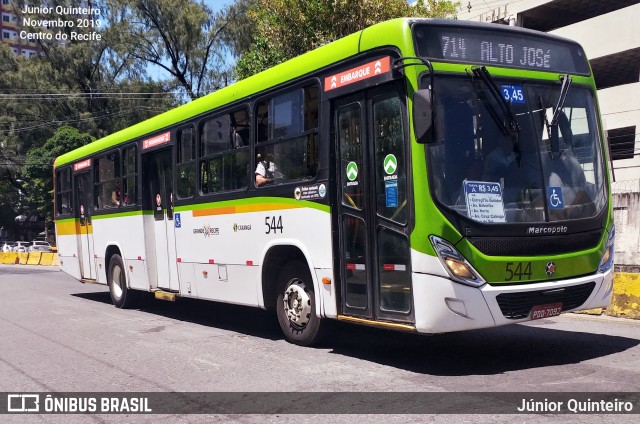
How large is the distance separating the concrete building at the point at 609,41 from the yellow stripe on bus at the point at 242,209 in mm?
16106

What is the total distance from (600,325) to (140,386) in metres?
6.46

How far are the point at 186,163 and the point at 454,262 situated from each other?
18.8 feet

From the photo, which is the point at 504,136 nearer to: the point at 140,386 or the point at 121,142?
the point at 140,386

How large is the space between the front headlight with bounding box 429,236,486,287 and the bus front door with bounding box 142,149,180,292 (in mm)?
5982

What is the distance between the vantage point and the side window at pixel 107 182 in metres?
13.5

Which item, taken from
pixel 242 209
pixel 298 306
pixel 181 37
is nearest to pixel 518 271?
pixel 298 306

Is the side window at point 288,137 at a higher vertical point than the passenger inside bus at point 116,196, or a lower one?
higher

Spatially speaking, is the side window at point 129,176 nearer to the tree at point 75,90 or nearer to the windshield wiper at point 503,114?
the windshield wiper at point 503,114

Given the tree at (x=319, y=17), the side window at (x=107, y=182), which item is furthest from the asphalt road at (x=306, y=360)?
the tree at (x=319, y=17)

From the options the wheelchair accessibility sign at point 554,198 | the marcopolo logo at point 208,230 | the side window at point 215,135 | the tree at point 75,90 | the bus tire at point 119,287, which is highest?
the tree at point 75,90

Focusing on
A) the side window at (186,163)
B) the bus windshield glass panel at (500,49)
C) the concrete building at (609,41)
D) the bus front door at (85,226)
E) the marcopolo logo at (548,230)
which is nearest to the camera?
the marcopolo logo at (548,230)

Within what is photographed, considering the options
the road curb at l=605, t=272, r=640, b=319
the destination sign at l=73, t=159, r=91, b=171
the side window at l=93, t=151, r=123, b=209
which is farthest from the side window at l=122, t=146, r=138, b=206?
the road curb at l=605, t=272, r=640, b=319

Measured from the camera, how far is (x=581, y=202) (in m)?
7.11

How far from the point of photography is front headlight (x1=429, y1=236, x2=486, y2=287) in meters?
6.34
